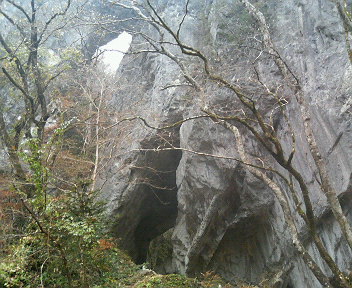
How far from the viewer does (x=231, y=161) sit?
11.4 meters

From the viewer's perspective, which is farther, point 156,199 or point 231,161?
point 156,199

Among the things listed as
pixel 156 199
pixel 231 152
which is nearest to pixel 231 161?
pixel 231 152

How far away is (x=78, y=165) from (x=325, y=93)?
28.2 ft

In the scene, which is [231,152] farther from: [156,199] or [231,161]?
[156,199]

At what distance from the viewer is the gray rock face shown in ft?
29.4

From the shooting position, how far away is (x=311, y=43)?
10227 millimetres

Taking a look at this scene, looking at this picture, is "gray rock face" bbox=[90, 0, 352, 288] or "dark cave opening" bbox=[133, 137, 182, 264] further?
"dark cave opening" bbox=[133, 137, 182, 264]

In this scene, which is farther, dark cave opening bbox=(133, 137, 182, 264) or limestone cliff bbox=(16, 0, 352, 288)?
dark cave opening bbox=(133, 137, 182, 264)

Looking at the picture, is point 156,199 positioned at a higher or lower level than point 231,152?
lower

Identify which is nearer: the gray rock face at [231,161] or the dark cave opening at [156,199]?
the gray rock face at [231,161]

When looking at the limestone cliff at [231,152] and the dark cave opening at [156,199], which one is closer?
the limestone cliff at [231,152]

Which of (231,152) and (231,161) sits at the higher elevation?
(231,152)

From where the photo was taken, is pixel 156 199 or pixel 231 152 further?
pixel 156 199

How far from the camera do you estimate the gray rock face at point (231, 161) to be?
8.95 meters
